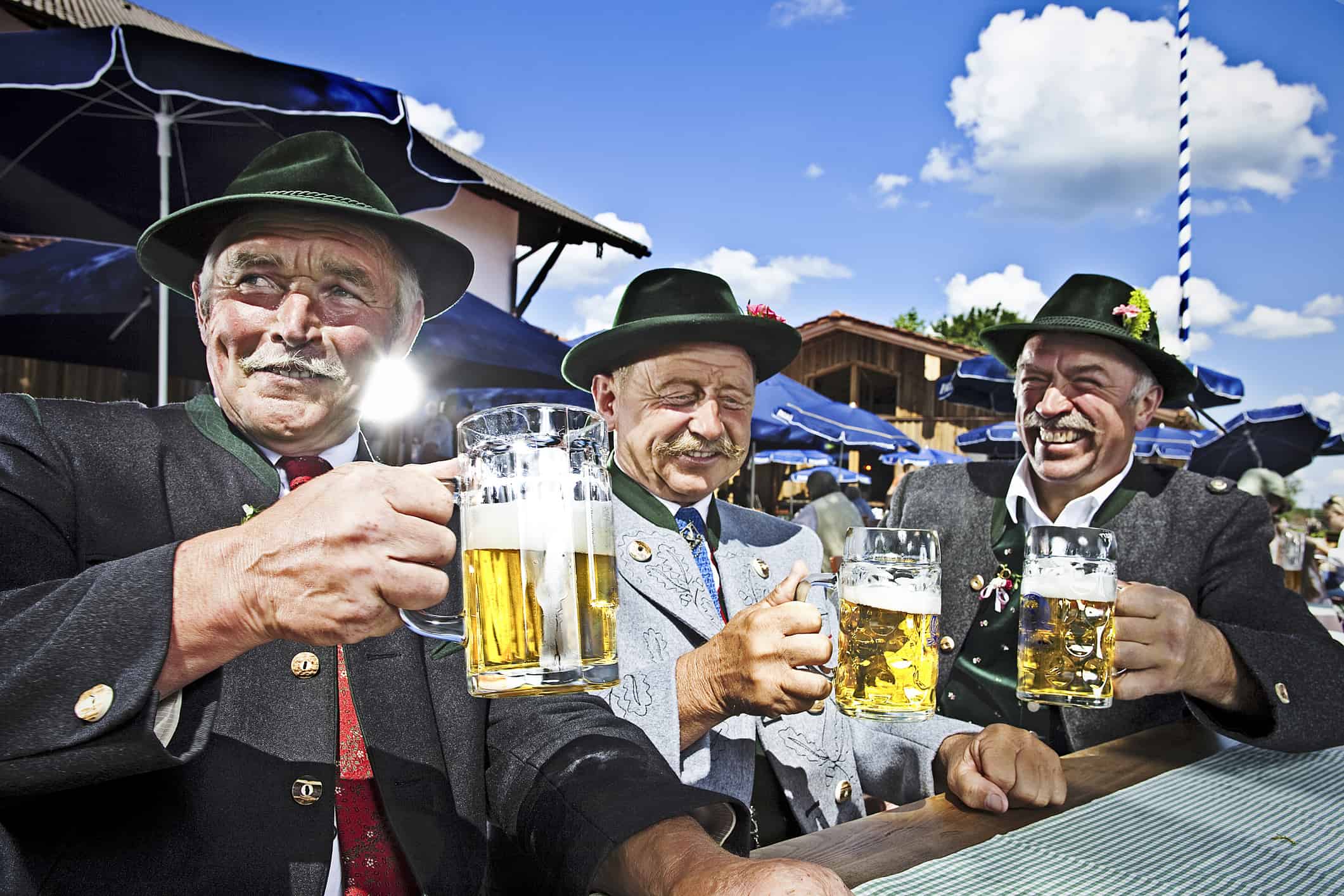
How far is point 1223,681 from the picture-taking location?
1777 millimetres

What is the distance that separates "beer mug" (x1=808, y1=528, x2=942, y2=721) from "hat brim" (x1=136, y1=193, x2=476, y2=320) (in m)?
1.04

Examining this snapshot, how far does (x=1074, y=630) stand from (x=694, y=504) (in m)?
1.01

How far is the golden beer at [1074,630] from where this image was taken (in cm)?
148

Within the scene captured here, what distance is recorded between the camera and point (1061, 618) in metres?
1.50

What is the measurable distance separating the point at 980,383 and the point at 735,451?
3.77m

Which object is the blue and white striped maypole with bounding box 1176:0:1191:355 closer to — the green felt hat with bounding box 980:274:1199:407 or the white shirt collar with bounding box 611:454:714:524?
the green felt hat with bounding box 980:274:1199:407

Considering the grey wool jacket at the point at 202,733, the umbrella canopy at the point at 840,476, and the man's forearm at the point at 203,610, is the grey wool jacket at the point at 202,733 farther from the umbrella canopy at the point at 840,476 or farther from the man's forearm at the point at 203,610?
the umbrella canopy at the point at 840,476

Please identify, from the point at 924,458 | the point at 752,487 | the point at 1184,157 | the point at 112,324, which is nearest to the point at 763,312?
the point at 1184,157

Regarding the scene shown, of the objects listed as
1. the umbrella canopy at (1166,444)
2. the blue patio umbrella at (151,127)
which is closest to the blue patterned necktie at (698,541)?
the blue patio umbrella at (151,127)

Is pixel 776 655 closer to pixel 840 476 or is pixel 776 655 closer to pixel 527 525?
pixel 527 525

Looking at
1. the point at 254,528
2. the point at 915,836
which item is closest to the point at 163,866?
the point at 254,528

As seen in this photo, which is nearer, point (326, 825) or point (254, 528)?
point (254, 528)

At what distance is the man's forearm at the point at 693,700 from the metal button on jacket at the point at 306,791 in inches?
23.8

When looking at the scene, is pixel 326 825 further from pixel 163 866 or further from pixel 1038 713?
pixel 1038 713
